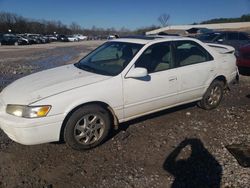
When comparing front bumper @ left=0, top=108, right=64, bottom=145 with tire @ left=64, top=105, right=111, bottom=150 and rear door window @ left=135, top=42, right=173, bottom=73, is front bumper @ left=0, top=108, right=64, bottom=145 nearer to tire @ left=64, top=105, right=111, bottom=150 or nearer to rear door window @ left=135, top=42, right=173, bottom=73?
tire @ left=64, top=105, right=111, bottom=150

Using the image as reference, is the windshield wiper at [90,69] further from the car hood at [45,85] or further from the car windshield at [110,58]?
the car hood at [45,85]

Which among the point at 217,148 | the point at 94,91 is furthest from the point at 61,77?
the point at 217,148

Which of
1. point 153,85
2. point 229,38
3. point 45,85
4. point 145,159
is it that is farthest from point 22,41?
point 145,159

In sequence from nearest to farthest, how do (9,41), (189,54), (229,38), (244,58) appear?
(189,54), (244,58), (229,38), (9,41)

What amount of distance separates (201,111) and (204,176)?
8.30 feet

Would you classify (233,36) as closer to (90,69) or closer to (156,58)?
(156,58)

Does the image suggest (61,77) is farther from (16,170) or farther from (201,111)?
(201,111)

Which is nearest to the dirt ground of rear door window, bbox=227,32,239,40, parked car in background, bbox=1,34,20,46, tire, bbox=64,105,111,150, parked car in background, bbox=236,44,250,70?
tire, bbox=64,105,111,150

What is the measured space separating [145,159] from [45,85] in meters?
1.81

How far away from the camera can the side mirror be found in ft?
13.8

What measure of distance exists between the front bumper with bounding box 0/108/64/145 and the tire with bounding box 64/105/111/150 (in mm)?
180

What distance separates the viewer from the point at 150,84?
14.8 ft

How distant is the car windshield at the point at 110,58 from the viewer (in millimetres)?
4477

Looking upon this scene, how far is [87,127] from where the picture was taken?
406cm
